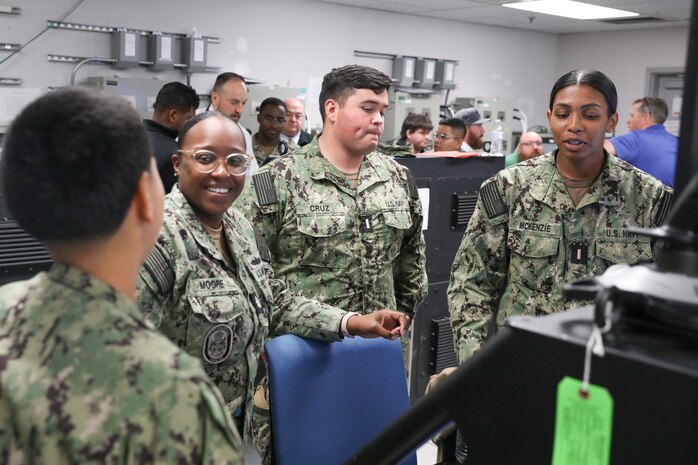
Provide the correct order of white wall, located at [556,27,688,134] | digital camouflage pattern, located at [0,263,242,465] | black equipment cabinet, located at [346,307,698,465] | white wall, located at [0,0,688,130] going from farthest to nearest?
white wall, located at [556,27,688,134], white wall, located at [0,0,688,130], digital camouflage pattern, located at [0,263,242,465], black equipment cabinet, located at [346,307,698,465]

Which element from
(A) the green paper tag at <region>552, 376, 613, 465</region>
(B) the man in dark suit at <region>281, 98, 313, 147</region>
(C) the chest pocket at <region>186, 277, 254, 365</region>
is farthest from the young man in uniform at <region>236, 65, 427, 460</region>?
(B) the man in dark suit at <region>281, 98, 313, 147</region>

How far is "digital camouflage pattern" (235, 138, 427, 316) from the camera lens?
221cm

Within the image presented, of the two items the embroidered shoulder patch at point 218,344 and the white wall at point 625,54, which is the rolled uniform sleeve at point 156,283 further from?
the white wall at point 625,54

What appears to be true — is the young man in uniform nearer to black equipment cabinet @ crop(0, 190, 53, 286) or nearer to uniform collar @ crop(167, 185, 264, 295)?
uniform collar @ crop(167, 185, 264, 295)

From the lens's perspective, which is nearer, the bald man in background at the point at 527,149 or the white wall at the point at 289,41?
the bald man in background at the point at 527,149

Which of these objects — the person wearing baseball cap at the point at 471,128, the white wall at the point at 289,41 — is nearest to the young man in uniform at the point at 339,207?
the person wearing baseball cap at the point at 471,128

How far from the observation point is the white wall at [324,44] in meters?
5.86

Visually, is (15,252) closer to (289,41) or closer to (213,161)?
(213,161)

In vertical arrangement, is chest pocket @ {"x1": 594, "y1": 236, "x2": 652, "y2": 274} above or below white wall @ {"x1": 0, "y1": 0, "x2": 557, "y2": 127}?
below

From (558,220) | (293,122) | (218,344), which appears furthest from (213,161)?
(293,122)

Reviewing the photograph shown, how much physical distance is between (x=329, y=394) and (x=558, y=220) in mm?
794

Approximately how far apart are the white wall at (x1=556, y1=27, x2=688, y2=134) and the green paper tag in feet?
31.0

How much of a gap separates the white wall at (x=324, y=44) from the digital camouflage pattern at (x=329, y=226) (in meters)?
4.29

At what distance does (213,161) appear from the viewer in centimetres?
163
